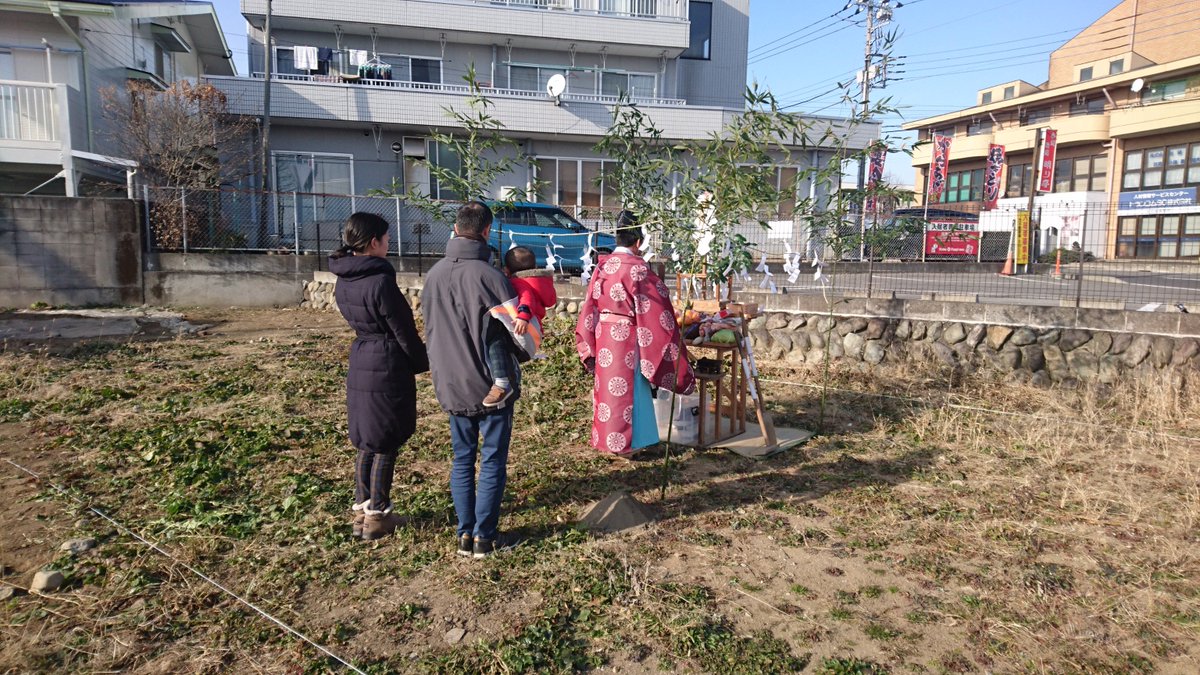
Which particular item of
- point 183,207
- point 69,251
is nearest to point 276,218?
point 183,207

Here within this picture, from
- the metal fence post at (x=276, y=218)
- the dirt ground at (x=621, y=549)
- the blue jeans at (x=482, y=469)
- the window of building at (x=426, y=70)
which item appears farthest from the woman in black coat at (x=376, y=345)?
the window of building at (x=426, y=70)

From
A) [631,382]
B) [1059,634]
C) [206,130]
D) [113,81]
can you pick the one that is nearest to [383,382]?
[631,382]

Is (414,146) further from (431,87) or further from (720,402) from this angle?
(720,402)

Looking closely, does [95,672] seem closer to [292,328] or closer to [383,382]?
[383,382]

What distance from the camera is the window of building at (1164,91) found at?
86.7 ft

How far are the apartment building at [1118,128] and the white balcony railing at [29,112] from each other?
82.7 feet

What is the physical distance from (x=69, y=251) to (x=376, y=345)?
1089 centimetres

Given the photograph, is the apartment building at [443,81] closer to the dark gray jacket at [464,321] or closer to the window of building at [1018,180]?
the dark gray jacket at [464,321]

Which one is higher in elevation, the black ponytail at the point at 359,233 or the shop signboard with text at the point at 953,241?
the shop signboard with text at the point at 953,241

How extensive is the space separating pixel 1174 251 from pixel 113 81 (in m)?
32.4

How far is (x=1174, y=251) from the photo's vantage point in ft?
83.3

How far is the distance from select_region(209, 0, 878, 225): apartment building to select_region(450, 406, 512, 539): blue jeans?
45.7ft

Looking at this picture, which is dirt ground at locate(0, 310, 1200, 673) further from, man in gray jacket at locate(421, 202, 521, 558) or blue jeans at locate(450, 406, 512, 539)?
man in gray jacket at locate(421, 202, 521, 558)

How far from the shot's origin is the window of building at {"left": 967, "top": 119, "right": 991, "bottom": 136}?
114 ft
